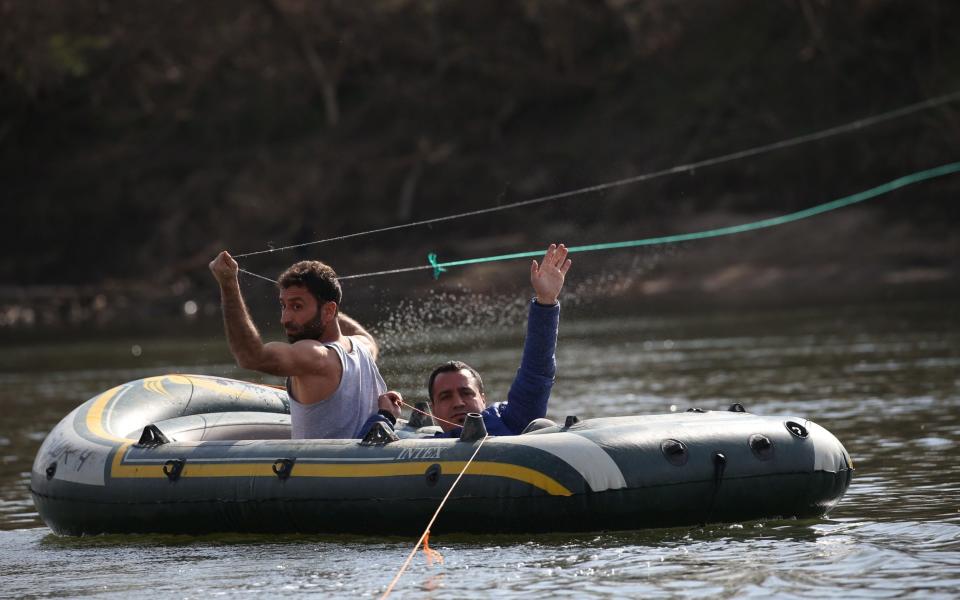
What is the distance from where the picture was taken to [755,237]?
99.2 ft

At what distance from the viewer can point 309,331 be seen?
7875 millimetres

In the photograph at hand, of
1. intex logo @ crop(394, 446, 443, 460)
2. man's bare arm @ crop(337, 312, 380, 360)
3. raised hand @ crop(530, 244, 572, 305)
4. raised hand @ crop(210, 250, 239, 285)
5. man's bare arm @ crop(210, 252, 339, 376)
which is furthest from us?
man's bare arm @ crop(337, 312, 380, 360)

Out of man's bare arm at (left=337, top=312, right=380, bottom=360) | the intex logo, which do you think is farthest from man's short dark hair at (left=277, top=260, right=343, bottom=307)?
man's bare arm at (left=337, top=312, right=380, bottom=360)

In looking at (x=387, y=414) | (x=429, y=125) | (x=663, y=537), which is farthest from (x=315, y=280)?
(x=429, y=125)

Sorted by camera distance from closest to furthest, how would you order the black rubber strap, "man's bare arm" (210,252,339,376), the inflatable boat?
"man's bare arm" (210,252,339,376) → the inflatable boat → the black rubber strap

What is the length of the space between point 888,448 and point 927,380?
3.72 m

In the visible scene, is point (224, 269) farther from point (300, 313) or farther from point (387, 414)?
point (387, 414)

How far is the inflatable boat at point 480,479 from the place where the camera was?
7.50m

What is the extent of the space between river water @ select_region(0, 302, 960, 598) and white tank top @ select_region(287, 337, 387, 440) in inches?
22.6

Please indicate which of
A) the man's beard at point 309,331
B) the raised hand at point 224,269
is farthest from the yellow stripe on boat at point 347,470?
the raised hand at point 224,269

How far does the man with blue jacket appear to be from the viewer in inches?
311

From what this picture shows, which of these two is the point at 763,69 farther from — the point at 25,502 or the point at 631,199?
the point at 25,502

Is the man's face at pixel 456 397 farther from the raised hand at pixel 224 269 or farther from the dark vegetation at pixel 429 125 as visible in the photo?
the dark vegetation at pixel 429 125

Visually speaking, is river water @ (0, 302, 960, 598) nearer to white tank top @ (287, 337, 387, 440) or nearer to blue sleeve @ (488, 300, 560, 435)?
white tank top @ (287, 337, 387, 440)
